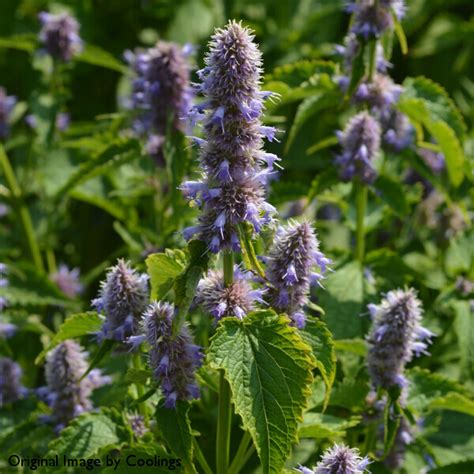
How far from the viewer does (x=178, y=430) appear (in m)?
2.27

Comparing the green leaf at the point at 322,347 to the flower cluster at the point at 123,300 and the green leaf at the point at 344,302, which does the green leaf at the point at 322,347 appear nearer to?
the flower cluster at the point at 123,300

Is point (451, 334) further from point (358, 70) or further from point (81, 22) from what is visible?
point (81, 22)

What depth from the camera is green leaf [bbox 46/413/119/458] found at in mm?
2596

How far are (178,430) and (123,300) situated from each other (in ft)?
1.46

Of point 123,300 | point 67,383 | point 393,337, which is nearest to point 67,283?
point 67,383

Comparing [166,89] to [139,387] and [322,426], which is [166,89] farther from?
[322,426]

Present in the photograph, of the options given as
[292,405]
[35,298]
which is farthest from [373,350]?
[35,298]

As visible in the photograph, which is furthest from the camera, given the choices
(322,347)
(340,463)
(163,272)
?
(322,347)

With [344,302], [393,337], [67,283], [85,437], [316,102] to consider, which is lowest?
[67,283]

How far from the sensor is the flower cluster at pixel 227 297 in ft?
7.30

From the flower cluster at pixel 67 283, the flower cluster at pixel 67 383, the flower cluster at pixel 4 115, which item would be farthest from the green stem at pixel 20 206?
the flower cluster at pixel 67 383

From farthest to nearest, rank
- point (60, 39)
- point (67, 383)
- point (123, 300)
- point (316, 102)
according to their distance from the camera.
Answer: point (60, 39) < point (316, 102) < point (67, 383) < point (123, 300)

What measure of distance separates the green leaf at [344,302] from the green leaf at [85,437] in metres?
1.11

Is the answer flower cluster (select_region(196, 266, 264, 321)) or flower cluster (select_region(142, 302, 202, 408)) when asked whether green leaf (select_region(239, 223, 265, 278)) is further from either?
flower cluster (select_region(142, 302, 202, 408))
